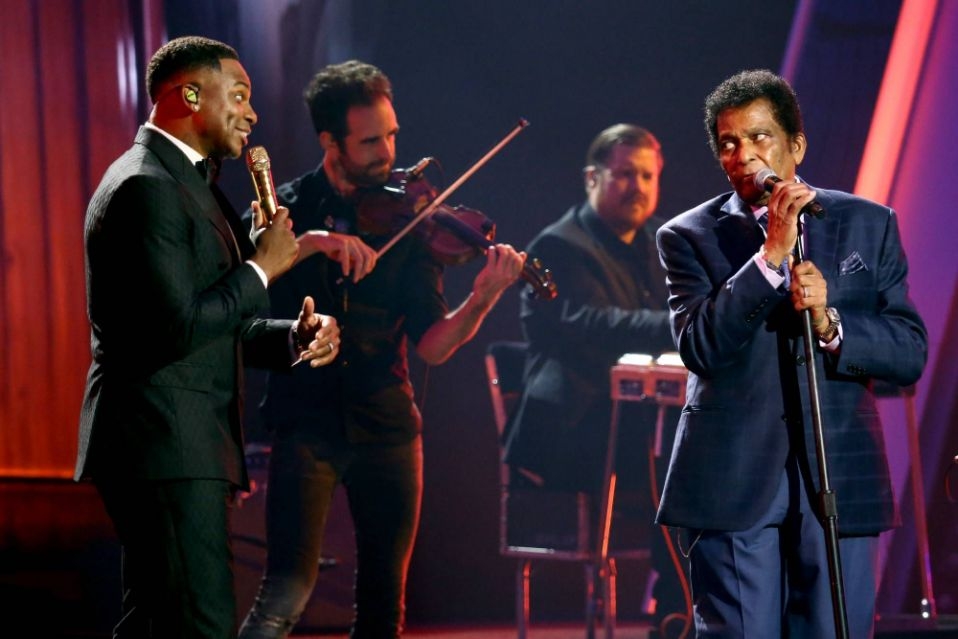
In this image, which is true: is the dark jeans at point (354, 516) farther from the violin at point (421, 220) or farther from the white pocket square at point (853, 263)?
the white pocket square at point (853, 263)

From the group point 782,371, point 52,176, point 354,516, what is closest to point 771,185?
point 782,371

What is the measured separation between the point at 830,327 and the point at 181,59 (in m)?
1.42

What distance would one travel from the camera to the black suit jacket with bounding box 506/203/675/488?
455 centimetres

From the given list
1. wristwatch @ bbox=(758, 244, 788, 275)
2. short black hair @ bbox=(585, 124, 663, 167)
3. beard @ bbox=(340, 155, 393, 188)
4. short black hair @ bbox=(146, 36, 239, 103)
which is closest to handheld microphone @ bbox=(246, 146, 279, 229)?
short black hair @ bbox=(146, 36, 239, 103)

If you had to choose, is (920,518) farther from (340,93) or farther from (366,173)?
(340,93)

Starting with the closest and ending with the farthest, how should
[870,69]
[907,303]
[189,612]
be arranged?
→ [189,612] → [907,303] → [870,69]

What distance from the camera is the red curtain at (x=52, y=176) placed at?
463cm

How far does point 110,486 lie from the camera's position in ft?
7.48

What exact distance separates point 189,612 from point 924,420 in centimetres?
325

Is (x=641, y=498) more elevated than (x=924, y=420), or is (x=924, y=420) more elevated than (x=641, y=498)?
(x=924, y=420)

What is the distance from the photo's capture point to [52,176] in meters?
4.68

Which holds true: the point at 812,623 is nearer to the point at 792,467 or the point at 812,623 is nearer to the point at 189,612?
the point at 792,467

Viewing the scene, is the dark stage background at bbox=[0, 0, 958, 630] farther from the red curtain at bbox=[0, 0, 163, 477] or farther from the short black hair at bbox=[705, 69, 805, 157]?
the short black hair at bbox=[705, 69, 805, 157]

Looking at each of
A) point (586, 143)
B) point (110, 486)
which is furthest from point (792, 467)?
point (586, 143)
